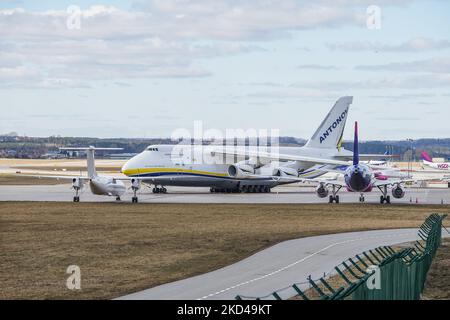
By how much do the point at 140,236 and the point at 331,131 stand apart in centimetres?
5476

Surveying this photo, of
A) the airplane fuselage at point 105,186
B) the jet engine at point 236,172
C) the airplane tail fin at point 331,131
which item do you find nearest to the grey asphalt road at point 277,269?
the airplane fuselage at point 105,186

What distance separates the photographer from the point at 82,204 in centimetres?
7169

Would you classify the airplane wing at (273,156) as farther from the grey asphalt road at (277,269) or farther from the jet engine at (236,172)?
the grey asphalt road at (277,269)

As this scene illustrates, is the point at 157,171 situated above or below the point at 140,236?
above

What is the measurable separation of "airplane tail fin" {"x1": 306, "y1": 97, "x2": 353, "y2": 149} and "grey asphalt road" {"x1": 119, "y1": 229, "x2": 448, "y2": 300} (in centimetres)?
5023

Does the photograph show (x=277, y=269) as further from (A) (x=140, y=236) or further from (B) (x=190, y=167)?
(B) (x=190, y=167)

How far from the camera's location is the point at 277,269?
33500mm

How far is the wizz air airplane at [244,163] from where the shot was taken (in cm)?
8825

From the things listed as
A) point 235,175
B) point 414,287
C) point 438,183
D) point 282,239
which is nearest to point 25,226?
point 282,239

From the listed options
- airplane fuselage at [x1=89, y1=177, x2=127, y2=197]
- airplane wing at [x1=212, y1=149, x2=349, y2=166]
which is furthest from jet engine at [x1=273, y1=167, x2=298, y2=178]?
airplane fuselage at [x1=89, y1=177, x2=127, y2=197]

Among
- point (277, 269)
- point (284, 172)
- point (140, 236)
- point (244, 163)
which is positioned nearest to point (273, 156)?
point (284, 172)

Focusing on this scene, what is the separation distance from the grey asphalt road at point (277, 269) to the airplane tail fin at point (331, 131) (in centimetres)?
5023

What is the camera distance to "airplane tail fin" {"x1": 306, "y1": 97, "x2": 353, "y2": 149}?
321 feet

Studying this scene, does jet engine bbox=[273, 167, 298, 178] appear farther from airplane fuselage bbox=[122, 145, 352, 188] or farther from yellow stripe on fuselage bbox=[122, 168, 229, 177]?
yellow stripe on fuselage bbox=[122, 168, 229, 177]
